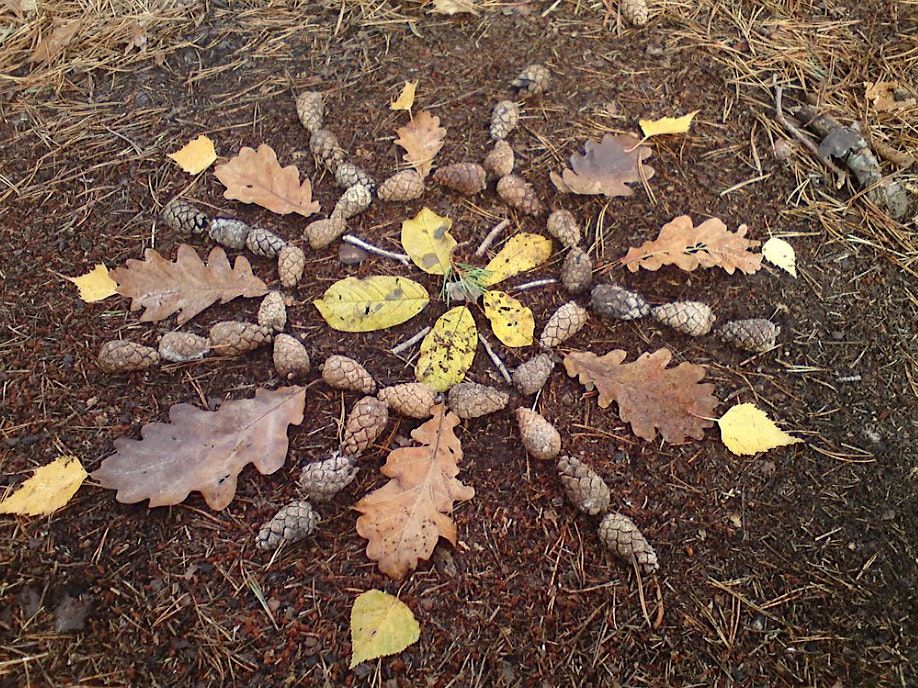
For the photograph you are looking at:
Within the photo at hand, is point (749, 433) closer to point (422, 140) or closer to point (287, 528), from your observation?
point (287, 528)

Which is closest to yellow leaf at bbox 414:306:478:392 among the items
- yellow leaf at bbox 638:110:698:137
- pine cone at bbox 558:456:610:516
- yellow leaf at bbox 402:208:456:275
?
yellow leaf at bbox 402:208:456:275

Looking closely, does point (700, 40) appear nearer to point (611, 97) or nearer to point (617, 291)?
point (611, 97)

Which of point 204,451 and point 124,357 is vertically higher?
point 124,357

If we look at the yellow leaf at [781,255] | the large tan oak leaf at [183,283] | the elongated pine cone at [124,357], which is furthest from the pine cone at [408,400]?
the yellow leaf at [781,255]

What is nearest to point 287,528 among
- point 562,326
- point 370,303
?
point 370,303

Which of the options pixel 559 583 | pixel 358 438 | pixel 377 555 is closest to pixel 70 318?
pixel 358 438
